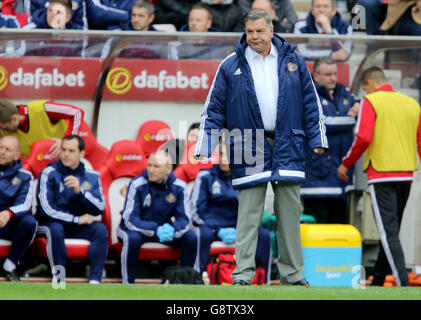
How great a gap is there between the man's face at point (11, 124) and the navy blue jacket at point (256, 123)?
302 centimetres

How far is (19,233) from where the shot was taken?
347 inches

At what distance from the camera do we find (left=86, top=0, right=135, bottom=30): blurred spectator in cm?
1055

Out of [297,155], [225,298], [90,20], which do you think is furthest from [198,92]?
[225,298]

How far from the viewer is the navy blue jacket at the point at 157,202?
361 inches

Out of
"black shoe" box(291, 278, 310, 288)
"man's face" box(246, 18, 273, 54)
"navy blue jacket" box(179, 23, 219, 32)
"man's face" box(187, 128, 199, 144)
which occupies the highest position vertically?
"navy blue jacket" box(179, 23, 219, 32)

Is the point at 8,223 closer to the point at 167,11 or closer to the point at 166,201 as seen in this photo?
the point at 166,201

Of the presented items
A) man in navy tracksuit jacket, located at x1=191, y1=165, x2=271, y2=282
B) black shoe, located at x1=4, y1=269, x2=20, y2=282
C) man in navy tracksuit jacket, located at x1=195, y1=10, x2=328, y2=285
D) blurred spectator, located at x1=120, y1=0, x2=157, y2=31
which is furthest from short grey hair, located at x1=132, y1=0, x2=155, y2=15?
man in navy tracksuit jacket, located at x1=195, y1=10, x2=328, y2=285

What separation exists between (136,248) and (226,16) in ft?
10.4

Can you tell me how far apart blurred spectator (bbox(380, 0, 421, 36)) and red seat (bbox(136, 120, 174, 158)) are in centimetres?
269

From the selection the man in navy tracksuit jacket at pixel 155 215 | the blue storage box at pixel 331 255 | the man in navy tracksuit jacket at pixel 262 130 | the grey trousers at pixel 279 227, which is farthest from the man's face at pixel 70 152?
the grey trousers at pixel 279 227

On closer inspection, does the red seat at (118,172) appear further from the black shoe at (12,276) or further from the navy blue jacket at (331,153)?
the navy blue jacket at (331,153)

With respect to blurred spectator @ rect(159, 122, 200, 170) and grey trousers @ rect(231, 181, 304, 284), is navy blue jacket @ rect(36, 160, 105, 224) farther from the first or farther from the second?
grey trousers @ rect(231, 181, 304, 284)

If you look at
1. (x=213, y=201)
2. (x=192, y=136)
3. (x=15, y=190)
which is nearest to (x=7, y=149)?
(x=15, y=190)

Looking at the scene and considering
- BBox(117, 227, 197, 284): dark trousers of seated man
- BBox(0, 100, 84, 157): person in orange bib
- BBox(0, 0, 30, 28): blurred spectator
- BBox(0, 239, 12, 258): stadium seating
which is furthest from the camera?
BBox(0, 0, 30, 28): blurred spectator
